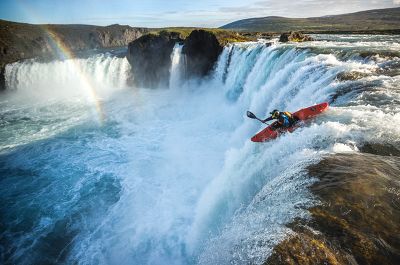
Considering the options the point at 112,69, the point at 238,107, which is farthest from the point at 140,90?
the point at 238,107

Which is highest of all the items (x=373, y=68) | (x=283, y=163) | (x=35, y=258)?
(x=373, y=68)

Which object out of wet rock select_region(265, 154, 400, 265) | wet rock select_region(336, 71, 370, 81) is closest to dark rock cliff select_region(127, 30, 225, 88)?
wet rock select_region(336, 71, 370, 81)

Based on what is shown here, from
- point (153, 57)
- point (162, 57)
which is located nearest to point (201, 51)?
point (162, 57)

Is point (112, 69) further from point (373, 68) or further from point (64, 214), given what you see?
point (373, 68)

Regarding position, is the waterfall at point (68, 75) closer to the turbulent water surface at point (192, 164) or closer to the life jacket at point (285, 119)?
the turbulent water surface at point (192, 164)

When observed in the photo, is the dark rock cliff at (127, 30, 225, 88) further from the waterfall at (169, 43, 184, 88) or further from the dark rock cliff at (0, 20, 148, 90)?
the dark rock cliff at (0, 20, 148, 90)

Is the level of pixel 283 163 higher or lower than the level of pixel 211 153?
higher
